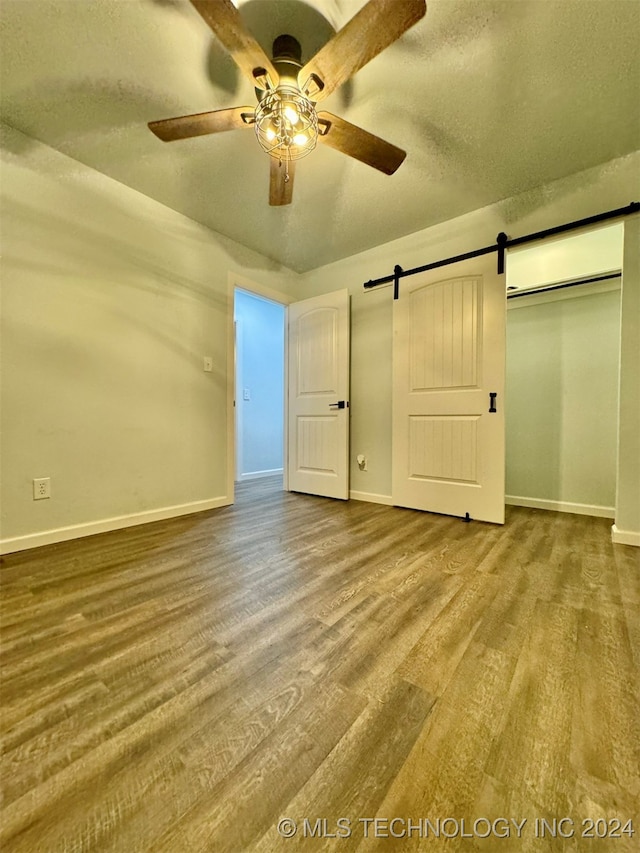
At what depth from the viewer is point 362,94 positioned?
5.46 feet

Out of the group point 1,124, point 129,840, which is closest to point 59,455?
point 1,124

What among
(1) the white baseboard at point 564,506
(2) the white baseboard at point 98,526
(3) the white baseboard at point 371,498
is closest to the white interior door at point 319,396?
(3) the white baseboard at point 371,498

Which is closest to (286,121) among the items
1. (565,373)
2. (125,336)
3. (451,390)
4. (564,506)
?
(125,336)

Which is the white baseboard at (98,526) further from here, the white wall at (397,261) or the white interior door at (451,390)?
the white interior door at (451,390)

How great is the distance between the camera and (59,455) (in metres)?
2.10

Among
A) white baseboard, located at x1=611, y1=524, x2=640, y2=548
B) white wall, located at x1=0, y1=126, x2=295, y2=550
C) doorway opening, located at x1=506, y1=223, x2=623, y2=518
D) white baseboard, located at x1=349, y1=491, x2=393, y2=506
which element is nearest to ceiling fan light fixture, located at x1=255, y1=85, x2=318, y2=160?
white wall, located at x1=0, y1=126, x2=295, y2=550

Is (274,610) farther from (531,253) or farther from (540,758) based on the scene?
(531,253)

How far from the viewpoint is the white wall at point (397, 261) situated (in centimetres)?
215

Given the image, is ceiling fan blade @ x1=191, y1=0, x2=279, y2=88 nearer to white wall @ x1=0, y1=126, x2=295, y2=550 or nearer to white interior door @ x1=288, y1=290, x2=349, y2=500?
white wall @ x1=0, y1=126, x2=295, y2=550

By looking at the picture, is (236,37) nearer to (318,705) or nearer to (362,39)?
(362,39)

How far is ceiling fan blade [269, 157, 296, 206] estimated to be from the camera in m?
1.74

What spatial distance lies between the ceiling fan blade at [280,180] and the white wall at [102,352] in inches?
44.5

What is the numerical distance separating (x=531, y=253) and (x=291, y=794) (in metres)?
3.86

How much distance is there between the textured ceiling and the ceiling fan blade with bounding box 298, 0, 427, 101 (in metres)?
0.29
